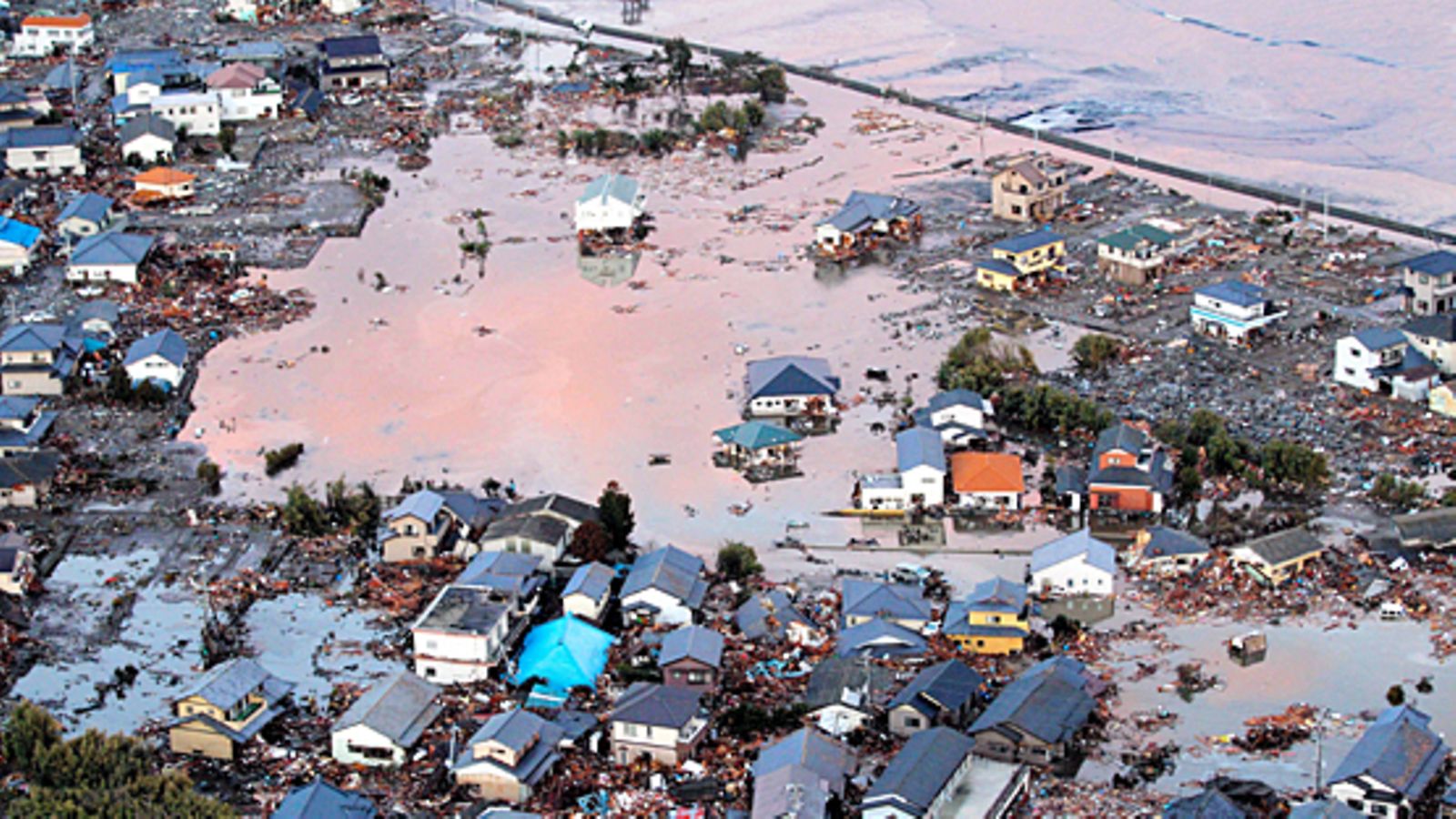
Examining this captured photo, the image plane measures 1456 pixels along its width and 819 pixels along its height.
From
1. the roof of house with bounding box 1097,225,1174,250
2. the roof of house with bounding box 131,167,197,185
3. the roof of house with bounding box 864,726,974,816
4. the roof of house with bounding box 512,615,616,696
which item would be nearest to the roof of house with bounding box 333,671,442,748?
the roof of house with bounding box 512,615,616,696

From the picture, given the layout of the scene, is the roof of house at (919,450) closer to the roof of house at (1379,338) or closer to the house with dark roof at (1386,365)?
the house with dark roof at (1386,365)

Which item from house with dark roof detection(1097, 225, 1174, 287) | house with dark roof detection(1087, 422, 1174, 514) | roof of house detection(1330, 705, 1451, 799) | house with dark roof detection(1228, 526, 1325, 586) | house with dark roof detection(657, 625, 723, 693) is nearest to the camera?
roof of house detection(1330, 705, 1451, 799)

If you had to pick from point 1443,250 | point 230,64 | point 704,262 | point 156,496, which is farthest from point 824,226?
point 230,64

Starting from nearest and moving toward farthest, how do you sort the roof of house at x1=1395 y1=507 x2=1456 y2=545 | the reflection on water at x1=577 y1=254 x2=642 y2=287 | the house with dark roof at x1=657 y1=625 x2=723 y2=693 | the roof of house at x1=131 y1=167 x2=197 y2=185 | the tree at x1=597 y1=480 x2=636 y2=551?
the house with dark roof at x1=657 y1=625 x2=723 y2=693 → the roof of house at x1=1395 y1=507 x2=1456 y2=545 → the tree at x1=597 y1=480 x2=636 y2=551 → the reflection on water at x1=577 y1=254 x2=642 y2=287 → the roof of house at x1=131 y1=167 x2=197 y2=185

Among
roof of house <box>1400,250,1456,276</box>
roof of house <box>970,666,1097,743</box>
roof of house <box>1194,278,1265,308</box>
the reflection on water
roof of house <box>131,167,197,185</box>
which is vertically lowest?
the reflection on water

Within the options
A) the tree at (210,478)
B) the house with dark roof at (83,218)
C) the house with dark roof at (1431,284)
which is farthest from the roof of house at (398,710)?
the house with dark roof at (83,218)

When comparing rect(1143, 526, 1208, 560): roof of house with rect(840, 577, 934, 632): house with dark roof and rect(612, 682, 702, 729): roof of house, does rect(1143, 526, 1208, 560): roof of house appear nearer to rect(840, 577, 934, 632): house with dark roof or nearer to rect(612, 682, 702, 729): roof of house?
rect(840, 577, 934, 632): house with dark roof
